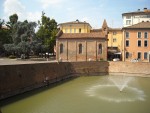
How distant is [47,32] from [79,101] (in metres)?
33.6

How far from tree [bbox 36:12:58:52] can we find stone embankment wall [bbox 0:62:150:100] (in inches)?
558

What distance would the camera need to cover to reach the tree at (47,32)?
5229 cm

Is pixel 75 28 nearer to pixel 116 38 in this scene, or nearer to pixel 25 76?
pixel 116 38

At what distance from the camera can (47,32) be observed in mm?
53031

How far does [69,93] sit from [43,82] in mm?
4576

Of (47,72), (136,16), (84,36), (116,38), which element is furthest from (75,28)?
(47,72)

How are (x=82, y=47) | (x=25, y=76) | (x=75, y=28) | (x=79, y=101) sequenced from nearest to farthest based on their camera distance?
(x=79, y=101), (x=25, y=76), (x=82, y=47), (x=75, y=28)

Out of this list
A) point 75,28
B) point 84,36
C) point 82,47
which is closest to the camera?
point 82,47

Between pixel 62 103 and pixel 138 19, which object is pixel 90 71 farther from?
pixel 138 19

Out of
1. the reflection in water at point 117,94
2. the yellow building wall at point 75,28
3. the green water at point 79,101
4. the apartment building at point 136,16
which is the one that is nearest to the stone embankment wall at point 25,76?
the green water at point 79,101

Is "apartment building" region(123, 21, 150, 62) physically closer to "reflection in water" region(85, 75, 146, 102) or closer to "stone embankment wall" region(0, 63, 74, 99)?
"stone embankment wall" region(0, 63, 74, 99)

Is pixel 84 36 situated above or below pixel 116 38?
below

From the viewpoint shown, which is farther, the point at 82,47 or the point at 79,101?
the point at 82,47

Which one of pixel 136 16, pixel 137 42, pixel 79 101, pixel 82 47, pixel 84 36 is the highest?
pixel 136 16
